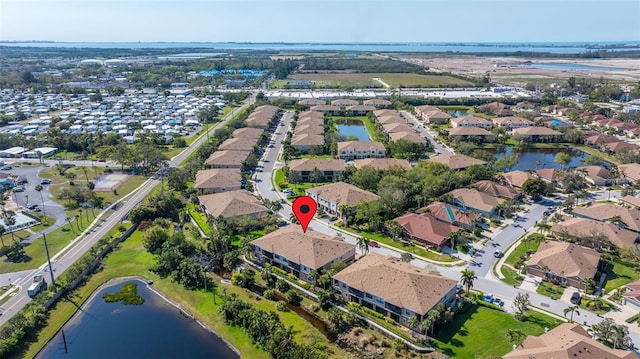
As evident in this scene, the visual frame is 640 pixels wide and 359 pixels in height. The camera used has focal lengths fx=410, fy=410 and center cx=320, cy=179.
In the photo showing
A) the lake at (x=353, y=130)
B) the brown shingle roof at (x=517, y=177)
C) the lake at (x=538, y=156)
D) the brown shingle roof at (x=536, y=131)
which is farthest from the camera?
the lake at (x=353, y=130)

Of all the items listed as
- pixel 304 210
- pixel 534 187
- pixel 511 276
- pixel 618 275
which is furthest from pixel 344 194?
pixel 618 275

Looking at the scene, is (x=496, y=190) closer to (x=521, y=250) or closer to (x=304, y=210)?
(x=521, y=250)

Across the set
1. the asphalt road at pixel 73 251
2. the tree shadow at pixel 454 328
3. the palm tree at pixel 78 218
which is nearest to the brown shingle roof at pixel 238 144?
the asphalt road at pixel 73 251

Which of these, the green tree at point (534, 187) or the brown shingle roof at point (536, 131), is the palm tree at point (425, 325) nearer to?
the green tree at point (534, 187)

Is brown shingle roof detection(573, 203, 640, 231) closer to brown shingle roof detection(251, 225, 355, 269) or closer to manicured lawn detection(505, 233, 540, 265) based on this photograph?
manicured lawn detection(505, 233, 540, 265)

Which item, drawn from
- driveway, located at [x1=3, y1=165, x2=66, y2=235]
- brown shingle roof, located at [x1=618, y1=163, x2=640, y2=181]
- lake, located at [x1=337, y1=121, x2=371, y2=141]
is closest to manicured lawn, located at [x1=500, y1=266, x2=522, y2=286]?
brown shingle roof, located at [x1=618, y1=163, x2=640, y2=181]

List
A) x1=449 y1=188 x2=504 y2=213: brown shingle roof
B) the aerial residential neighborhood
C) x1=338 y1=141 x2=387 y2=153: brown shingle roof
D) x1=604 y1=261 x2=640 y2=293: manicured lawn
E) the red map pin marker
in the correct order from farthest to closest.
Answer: x1=338 y1=141 x2=387 y2=153: brown shingle roof, x1=449 y1=188 x2=504 y2=213: brown shingle roof, the red map pin marker, x1=604 y1=261 x2=640 y2=293: manicured lawn, the aerial residential neighborhood

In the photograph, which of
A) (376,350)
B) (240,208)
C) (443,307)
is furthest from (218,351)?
(240,208)
